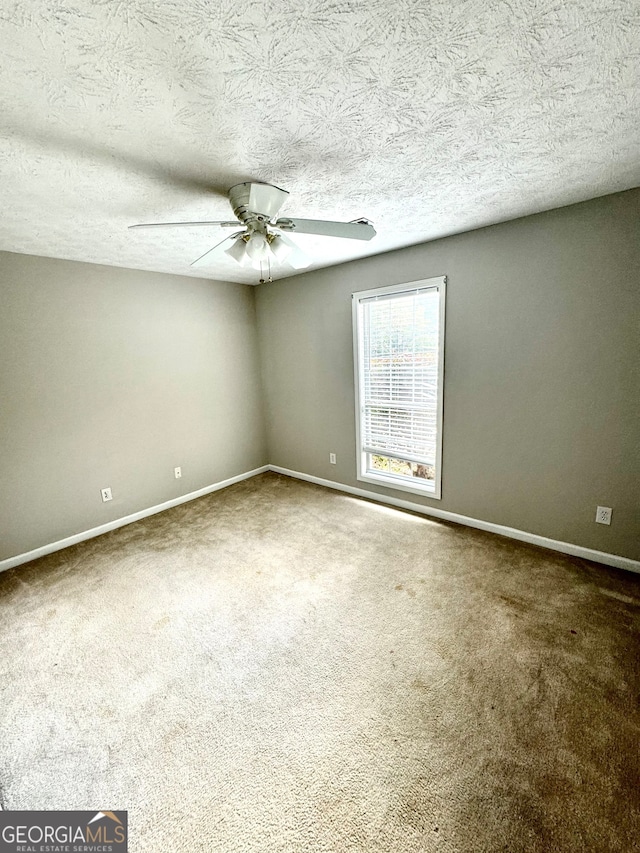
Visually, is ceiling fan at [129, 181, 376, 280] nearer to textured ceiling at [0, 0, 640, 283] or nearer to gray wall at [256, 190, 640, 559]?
textured ceiling at [0, 0, 640, 283]

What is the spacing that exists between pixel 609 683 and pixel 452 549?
113 centimetres

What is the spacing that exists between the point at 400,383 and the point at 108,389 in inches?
105

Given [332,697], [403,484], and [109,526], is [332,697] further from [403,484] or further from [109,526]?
[109,526]

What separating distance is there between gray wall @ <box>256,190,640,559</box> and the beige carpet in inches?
17.1

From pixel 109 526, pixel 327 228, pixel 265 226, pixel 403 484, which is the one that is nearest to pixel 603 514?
pixel 403 484

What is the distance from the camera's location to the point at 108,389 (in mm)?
3055

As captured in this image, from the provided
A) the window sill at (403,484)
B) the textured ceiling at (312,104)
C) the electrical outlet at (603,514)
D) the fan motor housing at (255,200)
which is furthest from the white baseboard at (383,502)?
the fan motor housing at (255,200)

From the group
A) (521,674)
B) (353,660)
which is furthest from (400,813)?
(521,674)

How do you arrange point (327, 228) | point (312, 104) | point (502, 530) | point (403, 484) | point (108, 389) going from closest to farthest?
1. point (312, 104)
2. point (327, 228)
3. point (502, 530)
4. point (108, 389)
5. point (403, 484)

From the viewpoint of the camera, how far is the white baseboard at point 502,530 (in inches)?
90.6

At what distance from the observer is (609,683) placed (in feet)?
5.05

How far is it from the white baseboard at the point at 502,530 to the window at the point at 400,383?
0.16 meters

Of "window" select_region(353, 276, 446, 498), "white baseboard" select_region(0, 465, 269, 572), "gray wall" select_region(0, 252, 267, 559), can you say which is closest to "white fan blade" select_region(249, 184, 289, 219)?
"window" select_region(353, 276, 446, 498)

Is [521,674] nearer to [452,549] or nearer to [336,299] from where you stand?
[452,549]
